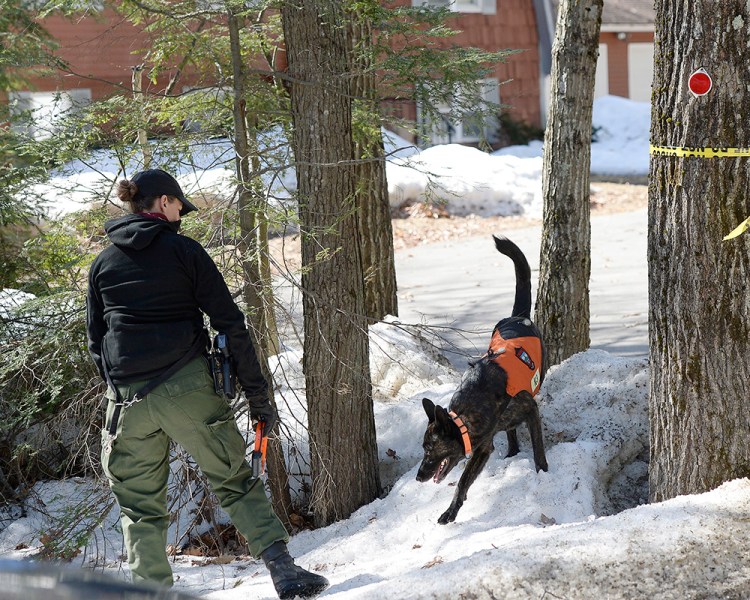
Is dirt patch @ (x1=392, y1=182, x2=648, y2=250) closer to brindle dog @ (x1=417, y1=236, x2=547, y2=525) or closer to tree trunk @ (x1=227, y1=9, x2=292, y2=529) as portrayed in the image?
tree trunk @ (x1=227, y1=9, x2=292, y2=529)

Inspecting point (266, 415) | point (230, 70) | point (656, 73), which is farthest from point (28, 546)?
point (656, 73)

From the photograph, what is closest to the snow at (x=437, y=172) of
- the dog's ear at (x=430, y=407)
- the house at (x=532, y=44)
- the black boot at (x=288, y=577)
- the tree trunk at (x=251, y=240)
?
the tree trunk at (x=251, y=240)

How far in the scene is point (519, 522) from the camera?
5059mm

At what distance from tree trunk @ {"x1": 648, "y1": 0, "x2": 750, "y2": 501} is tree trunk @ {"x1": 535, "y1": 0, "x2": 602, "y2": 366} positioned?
8.53 feet

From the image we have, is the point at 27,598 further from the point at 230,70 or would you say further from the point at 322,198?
the point at 230,70

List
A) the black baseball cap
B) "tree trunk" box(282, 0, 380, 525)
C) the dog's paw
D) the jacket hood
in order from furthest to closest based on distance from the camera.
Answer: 1. "tree trunk" box(282, 0, 380, 525)
2. the dog's paw
3. the black baseball cap
4. the jacket hood

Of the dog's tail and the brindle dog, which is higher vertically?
the dog's tail

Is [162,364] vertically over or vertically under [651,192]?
under

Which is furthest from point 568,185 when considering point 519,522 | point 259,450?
point 259,450

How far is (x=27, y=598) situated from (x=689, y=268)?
329 centimetres

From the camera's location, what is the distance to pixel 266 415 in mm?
4547

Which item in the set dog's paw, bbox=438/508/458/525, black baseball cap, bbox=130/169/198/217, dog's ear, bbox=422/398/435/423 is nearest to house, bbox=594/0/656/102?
dog's ear, bbox=422/398/435/423

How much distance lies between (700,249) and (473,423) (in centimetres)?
164

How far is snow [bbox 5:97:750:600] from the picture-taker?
3752mm
